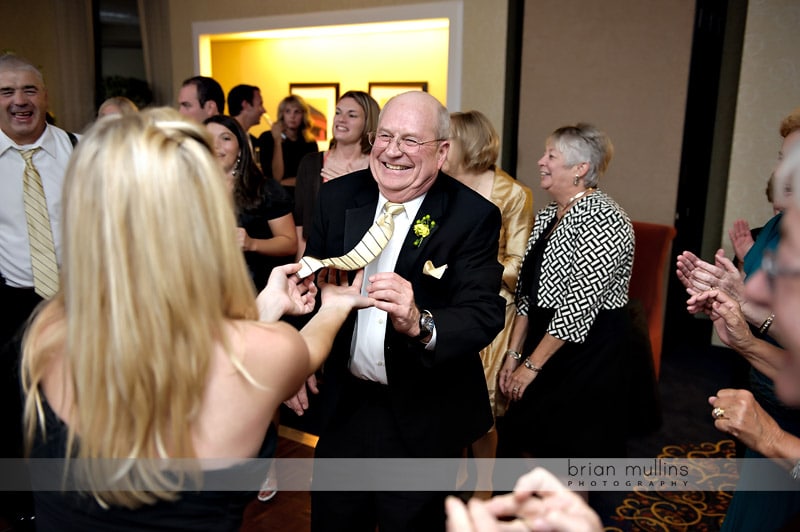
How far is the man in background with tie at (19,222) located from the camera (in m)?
2.48

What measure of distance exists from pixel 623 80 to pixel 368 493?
392 cm

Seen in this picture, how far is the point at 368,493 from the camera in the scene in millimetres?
1898

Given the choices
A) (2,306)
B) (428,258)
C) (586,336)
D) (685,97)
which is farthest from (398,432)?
(685,97)

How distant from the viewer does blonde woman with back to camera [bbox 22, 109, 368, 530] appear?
0.92m

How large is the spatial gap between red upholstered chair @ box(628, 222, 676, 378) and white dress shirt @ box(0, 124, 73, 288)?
3292 millimetres

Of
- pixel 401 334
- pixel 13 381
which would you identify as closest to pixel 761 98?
pixel 401 334

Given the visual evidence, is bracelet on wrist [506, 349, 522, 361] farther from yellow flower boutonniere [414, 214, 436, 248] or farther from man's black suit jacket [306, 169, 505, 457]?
yellow flower boutonniere [414, 214, 436, 248]

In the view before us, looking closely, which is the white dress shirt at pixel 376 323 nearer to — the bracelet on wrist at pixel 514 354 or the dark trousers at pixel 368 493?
the dark trousers at pixel 368 493

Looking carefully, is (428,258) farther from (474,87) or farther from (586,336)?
(474,87)

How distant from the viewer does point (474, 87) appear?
203 inches

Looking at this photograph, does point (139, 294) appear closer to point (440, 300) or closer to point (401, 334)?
point (401, 334)

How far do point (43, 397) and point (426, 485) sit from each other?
1.18 metres

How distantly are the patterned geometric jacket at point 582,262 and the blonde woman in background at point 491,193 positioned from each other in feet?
1.26

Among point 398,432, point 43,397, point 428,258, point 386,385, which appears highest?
point 428,258
